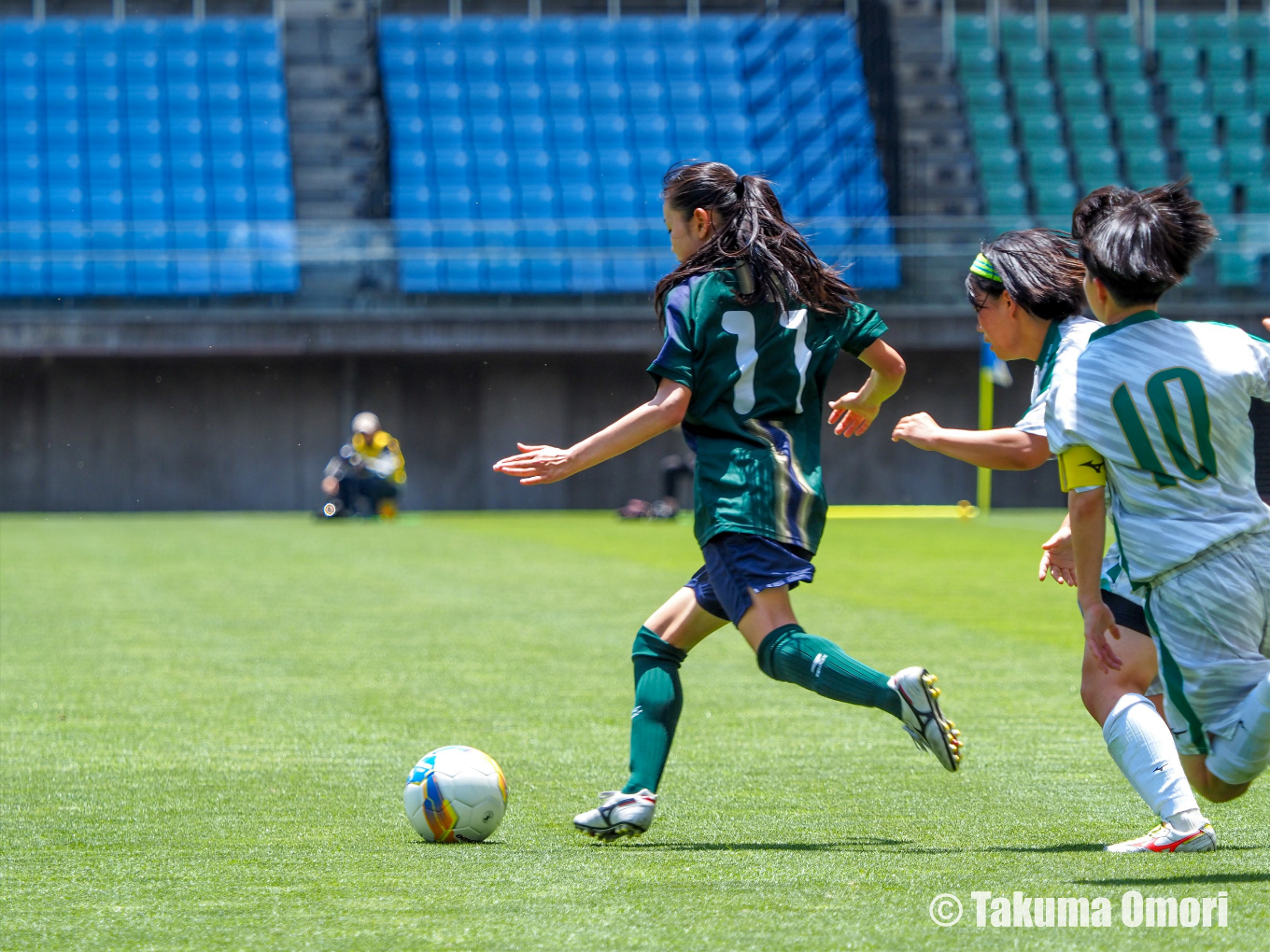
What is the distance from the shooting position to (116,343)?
23.6 metres

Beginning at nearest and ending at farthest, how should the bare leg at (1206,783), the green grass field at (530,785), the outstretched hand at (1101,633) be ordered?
the green grass field at (530,785)
the outstretched hand at (1101,633)
the bare leg at (1206,783)

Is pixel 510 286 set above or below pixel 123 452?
above

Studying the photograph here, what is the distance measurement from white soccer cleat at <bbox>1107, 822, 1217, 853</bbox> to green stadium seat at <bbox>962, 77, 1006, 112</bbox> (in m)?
25.5

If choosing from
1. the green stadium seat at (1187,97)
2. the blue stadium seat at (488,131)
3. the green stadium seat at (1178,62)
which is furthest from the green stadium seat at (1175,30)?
the blue stadium seat at (488,131)

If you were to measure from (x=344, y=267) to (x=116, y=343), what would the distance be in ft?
10.8

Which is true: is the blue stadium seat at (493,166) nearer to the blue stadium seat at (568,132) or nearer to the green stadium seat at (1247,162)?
the blue stadium seat at (568,132)

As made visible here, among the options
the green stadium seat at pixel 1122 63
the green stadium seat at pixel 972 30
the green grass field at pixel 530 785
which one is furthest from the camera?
the green stadium seat at pixel 972 30

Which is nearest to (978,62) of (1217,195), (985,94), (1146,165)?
(985,94)

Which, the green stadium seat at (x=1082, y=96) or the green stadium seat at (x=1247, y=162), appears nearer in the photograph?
the green stadium seat at (x=1247, y=162)

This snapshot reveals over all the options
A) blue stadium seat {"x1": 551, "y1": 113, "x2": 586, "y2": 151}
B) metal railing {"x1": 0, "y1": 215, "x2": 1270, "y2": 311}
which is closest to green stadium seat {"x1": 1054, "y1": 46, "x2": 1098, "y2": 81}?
metal railing {"x1": 0, "y1": 215, "x2": 1270, "y2": 311}

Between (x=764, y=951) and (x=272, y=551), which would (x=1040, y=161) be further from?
(x=764, y=951)

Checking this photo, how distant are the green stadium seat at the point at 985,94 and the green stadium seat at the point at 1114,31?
239 cm

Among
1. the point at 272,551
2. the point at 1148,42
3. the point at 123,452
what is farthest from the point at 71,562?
the point at 1148,42

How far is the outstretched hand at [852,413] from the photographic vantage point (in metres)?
4.37
